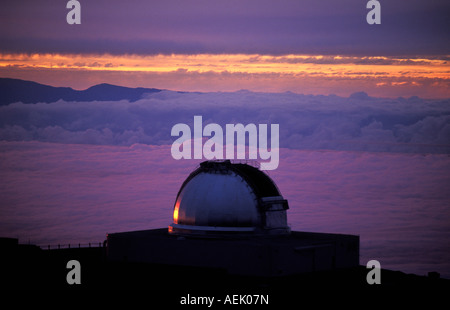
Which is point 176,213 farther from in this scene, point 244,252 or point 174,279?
point 244,252

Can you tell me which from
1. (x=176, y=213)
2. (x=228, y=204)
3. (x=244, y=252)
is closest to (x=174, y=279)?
(x=244, y=252)

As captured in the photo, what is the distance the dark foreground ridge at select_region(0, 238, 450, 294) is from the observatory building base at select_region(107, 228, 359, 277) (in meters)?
0.62

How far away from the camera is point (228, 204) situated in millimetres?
78750

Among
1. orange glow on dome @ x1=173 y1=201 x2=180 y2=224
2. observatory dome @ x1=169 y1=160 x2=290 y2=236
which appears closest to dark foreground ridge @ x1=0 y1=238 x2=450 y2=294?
observatory dome @ x1=169 y1=160 x2=290 y2=236

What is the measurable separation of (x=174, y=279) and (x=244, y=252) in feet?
18.1

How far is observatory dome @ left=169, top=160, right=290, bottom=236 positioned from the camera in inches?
3098

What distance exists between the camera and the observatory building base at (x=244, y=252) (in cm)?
7569

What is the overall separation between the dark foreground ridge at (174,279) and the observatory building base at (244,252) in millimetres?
620

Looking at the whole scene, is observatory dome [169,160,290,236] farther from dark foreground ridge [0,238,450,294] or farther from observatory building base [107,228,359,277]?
dark foreground ridge [0,238,450,294]

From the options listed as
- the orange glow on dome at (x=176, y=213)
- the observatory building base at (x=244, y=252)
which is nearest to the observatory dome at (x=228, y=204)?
the orange glow on dome at (x=176, y=213)
